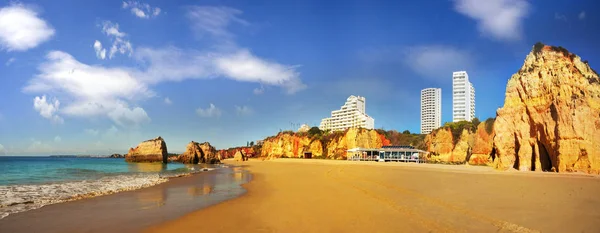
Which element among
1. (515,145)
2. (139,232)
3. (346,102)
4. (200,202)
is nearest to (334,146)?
(515,145)

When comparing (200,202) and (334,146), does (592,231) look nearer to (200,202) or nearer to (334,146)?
(200,202)

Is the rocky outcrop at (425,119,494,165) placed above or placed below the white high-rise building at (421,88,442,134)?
below

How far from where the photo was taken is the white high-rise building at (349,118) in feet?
424

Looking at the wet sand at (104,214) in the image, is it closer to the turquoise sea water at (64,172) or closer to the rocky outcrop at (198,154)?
the turquoise sea water at (64,172)

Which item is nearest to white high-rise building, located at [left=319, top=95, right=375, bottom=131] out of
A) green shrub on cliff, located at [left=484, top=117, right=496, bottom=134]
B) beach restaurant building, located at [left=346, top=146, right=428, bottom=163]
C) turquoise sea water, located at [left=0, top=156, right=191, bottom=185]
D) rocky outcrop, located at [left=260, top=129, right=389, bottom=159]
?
rocky outcrop, located at [left=260, top=129, right=389, bottom=159]

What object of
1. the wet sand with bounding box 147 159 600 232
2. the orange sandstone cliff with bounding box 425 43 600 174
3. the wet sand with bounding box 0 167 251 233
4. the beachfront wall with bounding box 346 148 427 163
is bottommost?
the beachfront wall with bounding box 346 148 427 163

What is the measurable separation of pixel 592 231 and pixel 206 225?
295 inches

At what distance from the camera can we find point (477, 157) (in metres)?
37.0

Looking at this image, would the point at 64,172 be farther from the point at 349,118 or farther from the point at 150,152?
the point at 349,118

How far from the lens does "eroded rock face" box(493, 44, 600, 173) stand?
1881 cm

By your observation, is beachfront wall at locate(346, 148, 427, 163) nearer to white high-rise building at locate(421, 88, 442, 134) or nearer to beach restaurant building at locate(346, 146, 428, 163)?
beach restaurant building at locate(346, 146, 428, 163)

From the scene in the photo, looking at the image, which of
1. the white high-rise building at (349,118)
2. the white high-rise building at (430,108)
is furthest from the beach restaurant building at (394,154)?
the white high-rise building at (430,108)

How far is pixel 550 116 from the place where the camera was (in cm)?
2069

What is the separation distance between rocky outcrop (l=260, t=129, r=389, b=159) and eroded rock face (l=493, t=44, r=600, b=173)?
38.2 m
